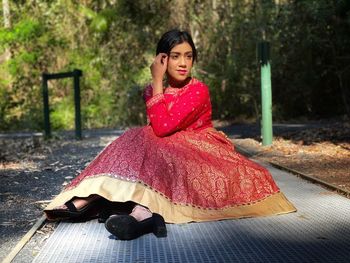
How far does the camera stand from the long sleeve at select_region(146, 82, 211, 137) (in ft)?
11.6

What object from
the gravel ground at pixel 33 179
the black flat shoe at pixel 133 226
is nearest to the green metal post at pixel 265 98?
the gravel ground at pixel 33 179

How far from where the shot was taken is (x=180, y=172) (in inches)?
139

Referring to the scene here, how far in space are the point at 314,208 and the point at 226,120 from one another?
39.8ft

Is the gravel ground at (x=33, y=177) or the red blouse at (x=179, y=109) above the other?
the red blouse at (x=179, y=109)

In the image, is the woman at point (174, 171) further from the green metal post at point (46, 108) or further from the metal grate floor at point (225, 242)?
the green metal post at point (46, 108)

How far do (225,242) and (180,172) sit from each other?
0.64 m

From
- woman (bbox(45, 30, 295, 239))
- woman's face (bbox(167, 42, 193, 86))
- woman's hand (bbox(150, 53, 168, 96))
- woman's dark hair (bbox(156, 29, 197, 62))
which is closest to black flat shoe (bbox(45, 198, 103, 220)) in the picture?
woman (bbox(45, 30, 295, 239))

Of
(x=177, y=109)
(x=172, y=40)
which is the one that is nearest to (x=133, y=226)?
(x=177, y=109)

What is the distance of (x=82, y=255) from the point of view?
2848mm

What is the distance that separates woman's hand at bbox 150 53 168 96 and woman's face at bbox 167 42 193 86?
0.17ft

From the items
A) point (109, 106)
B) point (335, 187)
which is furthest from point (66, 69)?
point (335, 187)

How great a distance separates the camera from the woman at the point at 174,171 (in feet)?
11.1

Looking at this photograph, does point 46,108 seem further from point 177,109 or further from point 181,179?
point 181,179

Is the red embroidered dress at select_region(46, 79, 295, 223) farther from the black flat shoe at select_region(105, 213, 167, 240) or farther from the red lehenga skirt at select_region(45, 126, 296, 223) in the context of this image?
the black flat shoe at select_region(105, 213, 167, 240)
